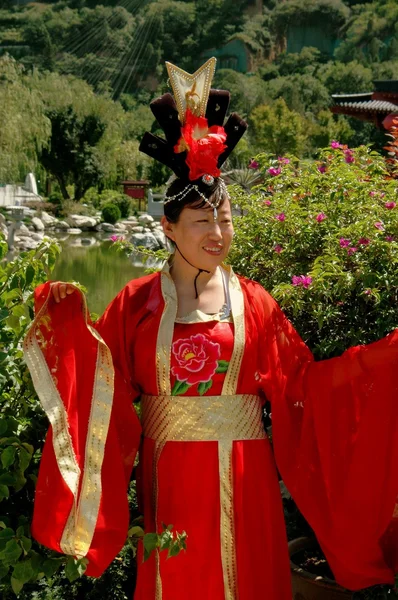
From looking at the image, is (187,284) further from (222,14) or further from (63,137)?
(222,14)

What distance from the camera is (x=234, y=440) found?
2.04 metres

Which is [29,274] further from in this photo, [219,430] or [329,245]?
[329,245]

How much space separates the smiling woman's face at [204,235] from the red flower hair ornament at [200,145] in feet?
0.31

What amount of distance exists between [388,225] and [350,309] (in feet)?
0.93

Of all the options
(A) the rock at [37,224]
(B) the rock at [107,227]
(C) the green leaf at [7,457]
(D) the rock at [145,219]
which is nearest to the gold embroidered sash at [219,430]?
(C) the green leaf at [7,457]

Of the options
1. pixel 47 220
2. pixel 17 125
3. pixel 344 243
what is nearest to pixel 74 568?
pixel 344 243

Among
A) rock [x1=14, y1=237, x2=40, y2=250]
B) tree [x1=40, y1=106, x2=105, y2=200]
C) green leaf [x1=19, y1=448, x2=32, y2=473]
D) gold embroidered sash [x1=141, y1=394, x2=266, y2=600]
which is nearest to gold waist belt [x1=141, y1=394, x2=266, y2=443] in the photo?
gold embroidered sash [x1=141, y1=394, x2=266, y2=600]

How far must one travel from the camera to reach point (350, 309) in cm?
244

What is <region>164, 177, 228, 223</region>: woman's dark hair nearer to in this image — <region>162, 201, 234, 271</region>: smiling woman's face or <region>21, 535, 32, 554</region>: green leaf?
<region>162, 201, 234, 271</region>: smiling woman's face

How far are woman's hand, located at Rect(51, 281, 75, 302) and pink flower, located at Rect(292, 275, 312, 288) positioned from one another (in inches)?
28.8

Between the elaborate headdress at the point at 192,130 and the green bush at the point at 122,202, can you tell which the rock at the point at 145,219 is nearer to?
the green bush at the point at 122,202

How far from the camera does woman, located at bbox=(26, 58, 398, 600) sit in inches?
77.2

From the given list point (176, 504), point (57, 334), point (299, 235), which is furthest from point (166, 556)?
point (299, 235)

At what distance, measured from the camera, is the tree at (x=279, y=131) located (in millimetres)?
31031
